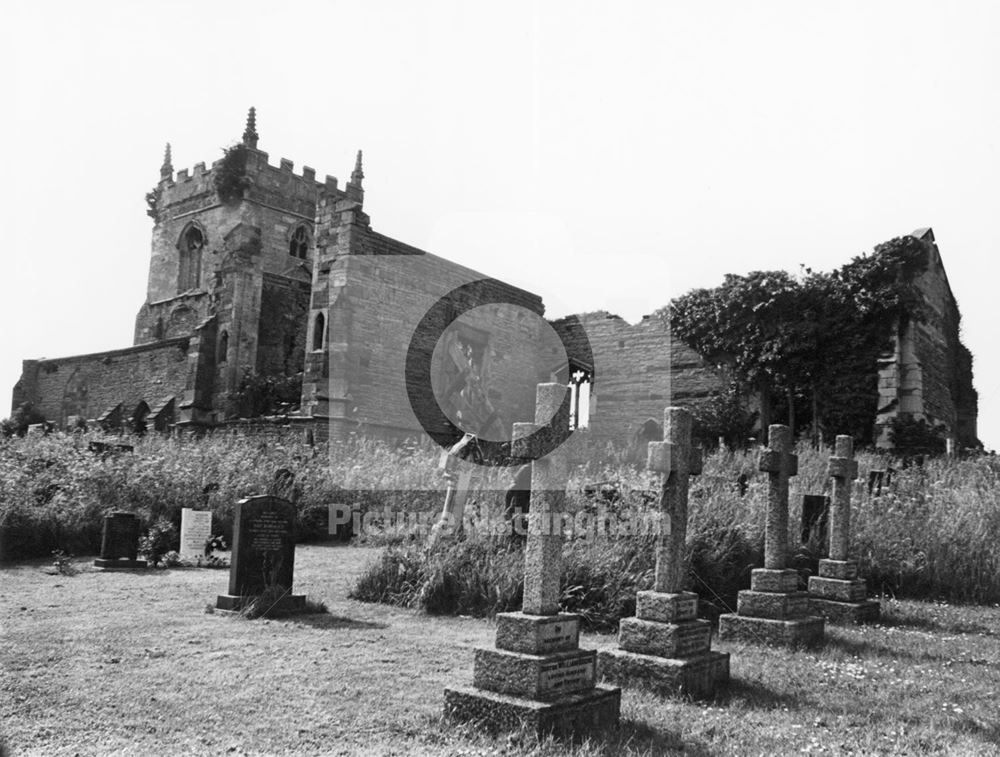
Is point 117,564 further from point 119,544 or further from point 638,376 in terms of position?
point 638,376

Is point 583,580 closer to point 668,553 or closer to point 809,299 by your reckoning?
point 668,553

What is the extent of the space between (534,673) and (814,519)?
727 centimetres

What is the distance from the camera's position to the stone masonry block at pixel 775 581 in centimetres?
734

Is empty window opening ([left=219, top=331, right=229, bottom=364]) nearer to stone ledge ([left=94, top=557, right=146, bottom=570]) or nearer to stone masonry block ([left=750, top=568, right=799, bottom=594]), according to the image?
stone ledge ([left=94, top=557, right=146, bottom=570])

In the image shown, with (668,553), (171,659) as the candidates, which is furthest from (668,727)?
(171,659)

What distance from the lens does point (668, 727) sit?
477 cm

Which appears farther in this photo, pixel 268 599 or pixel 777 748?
pixel 268 599

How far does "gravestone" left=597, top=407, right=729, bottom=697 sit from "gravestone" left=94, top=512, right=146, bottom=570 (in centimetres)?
722

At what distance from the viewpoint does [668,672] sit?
5.48m

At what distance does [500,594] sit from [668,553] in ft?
8.91

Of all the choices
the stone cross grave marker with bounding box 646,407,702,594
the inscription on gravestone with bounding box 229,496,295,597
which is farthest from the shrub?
the stone cross grave marker with bounding box 646,407,702,594

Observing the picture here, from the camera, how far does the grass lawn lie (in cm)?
440

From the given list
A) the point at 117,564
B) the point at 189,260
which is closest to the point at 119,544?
the point at 117,564

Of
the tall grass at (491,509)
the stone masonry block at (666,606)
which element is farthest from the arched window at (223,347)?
the stone masonry block at (666,606)
